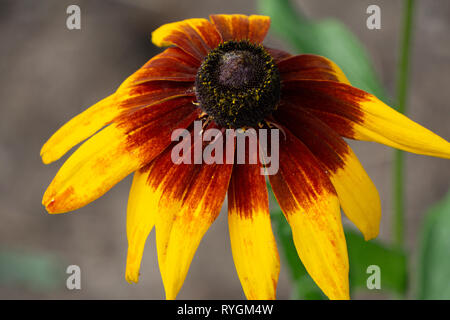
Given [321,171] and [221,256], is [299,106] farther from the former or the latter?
[221,256]

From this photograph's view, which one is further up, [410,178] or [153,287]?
[410,178]

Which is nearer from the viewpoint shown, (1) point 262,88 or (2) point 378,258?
(1) point 262,88

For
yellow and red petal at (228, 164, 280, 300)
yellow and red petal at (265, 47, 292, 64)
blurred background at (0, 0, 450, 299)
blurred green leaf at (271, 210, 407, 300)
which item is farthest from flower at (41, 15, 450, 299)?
blurred background at (0, 0, 450, 299)

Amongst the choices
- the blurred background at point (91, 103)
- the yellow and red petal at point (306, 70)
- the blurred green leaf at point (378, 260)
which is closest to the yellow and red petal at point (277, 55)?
the yellow and red petal at point (306, 70)

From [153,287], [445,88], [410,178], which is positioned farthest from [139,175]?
[445,88]

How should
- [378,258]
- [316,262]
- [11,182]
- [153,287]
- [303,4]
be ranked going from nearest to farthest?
[316,262] < [378,258] < [153,287] < [11,182] < [303,4]

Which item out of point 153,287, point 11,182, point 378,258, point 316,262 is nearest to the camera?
point 316,262
